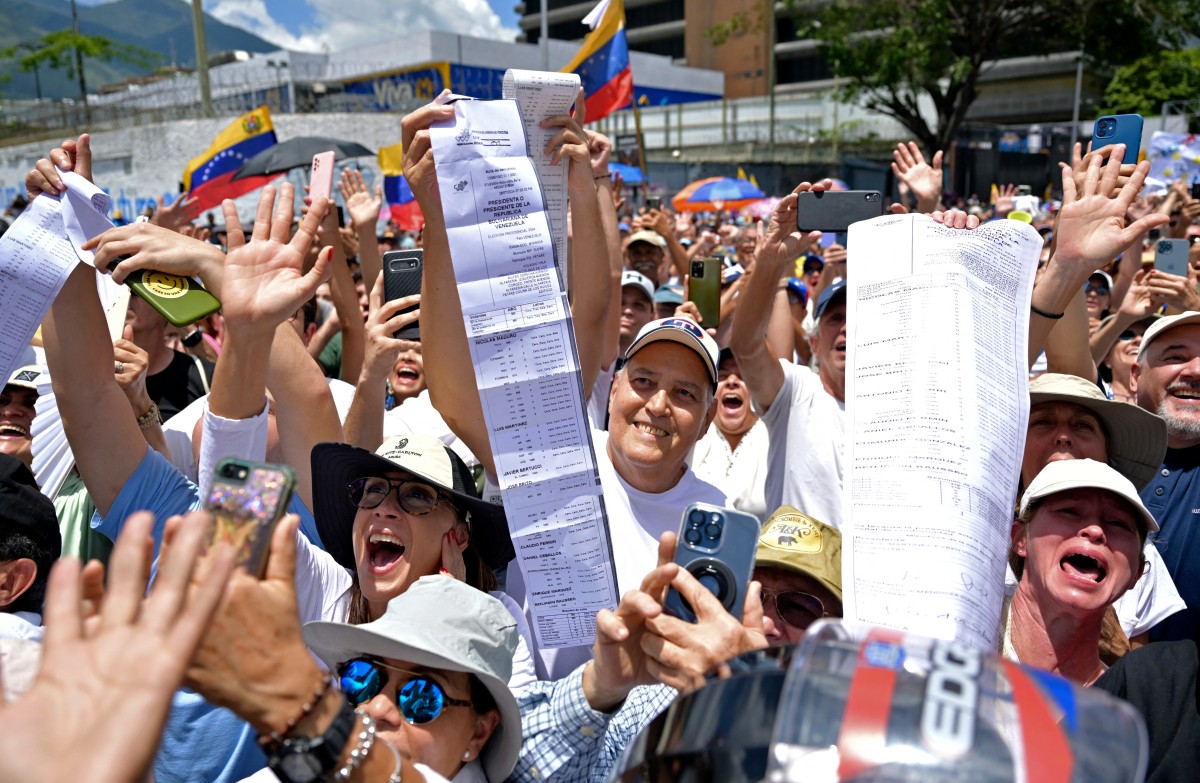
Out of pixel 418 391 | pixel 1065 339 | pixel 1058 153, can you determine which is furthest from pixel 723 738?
pixel 1058 153

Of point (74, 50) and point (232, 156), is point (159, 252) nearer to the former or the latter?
point (232, 156)

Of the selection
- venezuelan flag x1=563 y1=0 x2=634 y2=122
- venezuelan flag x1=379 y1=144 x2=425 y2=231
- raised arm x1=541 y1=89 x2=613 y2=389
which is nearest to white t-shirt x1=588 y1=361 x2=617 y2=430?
raised arm x1=541 y1=89 x2=613 y2=389

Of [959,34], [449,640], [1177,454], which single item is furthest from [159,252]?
[959,34]

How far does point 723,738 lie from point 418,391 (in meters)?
3.38

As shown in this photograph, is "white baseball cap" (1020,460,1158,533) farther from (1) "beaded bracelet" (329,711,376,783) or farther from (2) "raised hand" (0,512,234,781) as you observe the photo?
(2) "raised hand" (0,512,234,781)

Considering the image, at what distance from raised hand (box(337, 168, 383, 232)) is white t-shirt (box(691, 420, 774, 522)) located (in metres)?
1.91

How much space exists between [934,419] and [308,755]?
47.5 inches

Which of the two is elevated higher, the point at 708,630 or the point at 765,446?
the point at 708,630

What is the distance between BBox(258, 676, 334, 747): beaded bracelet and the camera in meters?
1.19

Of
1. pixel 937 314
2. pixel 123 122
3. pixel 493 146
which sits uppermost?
pixel 123 122

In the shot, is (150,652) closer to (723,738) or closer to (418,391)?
(723,738)

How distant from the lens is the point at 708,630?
1.50 m

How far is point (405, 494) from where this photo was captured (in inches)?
94.3

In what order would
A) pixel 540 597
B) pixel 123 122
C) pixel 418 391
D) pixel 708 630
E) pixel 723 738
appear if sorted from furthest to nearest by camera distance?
pixel 123 122 < pixel 418 391 < pixel 540 597 < pixel 708 630 < pixel 723 738
